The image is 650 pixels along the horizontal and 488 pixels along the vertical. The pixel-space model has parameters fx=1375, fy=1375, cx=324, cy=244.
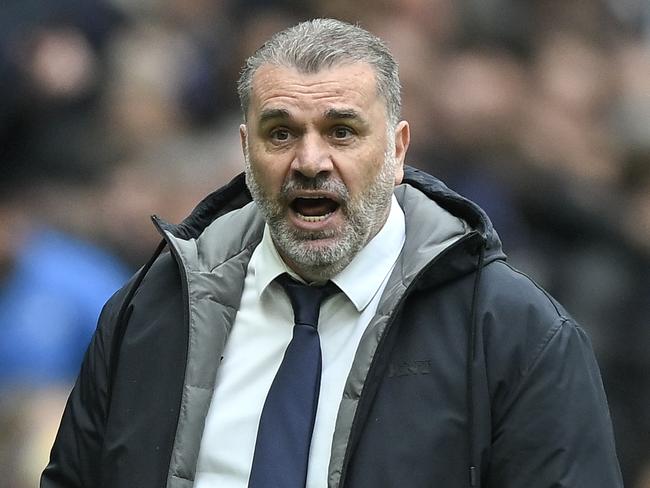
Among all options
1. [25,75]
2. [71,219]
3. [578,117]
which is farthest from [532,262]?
[25,75]

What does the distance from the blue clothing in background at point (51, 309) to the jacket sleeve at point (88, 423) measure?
5.03 ft

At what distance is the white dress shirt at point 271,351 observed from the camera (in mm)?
2812

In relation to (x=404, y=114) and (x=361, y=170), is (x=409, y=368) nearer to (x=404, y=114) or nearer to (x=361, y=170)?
(x=361, y=170)

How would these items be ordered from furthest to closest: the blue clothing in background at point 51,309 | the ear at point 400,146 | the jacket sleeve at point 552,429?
the blue clothing in background at point 51,309 → the ear at point 400,146 → the jacket sleeve at point 552,429

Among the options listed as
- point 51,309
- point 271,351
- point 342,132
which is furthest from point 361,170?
Result: point 51,309

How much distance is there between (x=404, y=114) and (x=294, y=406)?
272 centimetres

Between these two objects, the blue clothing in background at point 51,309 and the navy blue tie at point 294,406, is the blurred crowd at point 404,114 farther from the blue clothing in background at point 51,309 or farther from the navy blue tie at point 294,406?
the navy blue tie at point 294,406

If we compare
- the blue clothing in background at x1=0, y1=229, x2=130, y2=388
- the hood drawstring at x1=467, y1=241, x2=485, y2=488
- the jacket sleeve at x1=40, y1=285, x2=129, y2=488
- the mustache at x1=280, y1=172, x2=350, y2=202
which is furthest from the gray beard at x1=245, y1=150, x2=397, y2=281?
the blue clothing in background at x1=0, y1=229, x2=130, y2=388

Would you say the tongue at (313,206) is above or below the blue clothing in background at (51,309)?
above

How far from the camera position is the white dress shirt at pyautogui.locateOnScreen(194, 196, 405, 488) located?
281cm

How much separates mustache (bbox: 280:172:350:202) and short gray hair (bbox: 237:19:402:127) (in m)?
0.22

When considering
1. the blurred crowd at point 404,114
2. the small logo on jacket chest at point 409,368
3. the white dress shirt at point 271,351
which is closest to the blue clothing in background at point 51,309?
the blurred crowd at point 404,114

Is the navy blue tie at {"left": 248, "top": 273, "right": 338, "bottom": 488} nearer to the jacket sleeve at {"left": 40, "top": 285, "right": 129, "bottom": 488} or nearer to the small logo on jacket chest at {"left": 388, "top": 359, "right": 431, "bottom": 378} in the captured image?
the small logo on jacket chest at {"left": 388, "top": 359, "right": 431, "bottom": 378}

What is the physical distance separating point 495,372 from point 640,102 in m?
3.13
